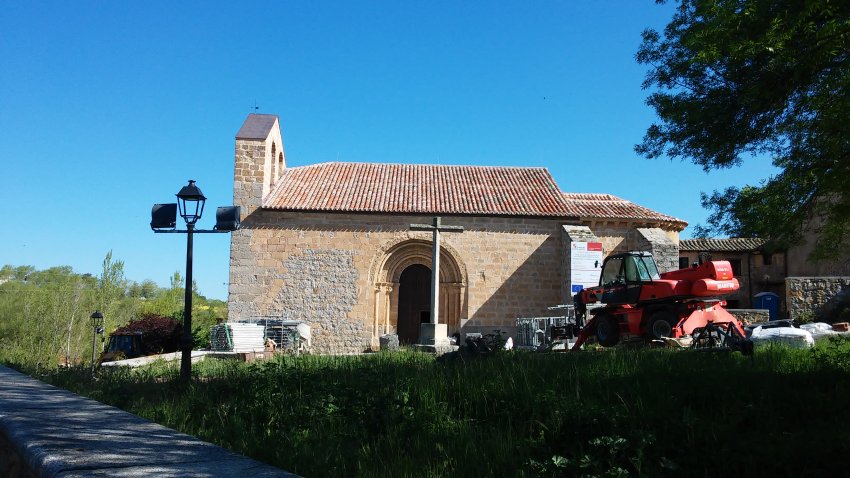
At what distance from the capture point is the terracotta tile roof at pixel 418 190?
20125mm

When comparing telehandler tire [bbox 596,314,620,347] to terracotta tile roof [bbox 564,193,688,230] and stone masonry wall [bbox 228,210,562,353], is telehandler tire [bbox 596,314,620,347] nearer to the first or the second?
stone masonry wall [bbox 228,210,562,353]

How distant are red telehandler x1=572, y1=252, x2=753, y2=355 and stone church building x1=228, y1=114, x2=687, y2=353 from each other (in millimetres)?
7930

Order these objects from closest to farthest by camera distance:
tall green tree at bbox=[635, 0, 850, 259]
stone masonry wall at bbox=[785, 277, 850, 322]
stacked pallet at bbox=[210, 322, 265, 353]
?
1. tall green tree at bbox=[635, 0, 850, 259]
2. stacked pallet at bbox=[210, 322, 265, 353]
3. stone masonry wall at bbox=[785, 277, 850, 322]

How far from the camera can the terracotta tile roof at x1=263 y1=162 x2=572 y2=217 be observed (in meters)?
20.1

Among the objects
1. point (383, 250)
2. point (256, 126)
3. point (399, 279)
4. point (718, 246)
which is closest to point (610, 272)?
point (383, 250)

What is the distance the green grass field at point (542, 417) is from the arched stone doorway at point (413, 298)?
49.4ft

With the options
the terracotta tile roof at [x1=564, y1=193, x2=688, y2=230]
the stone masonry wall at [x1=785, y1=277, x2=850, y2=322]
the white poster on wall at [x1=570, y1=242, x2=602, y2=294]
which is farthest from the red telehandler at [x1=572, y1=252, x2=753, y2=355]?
the stone masonry wall at [x1=785, y1=277, x2=850, y2=322]

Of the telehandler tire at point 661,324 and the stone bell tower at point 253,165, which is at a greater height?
the stone bell tower at point 253,165

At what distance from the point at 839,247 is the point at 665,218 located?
1275cm

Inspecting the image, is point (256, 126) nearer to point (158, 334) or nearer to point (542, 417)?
point (158, 334)

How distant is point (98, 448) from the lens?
291cm

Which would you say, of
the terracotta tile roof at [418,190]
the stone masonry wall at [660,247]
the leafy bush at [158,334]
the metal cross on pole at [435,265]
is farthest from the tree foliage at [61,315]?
the stone masonry wall at [660,247]

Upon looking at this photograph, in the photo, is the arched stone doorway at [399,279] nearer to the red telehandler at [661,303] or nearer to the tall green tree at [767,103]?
the red telehandler at [661,303]

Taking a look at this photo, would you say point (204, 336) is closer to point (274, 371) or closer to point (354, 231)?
point (354, 231)
